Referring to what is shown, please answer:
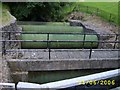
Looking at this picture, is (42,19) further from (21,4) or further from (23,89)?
(23,89)

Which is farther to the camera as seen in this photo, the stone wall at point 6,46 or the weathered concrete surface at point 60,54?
the weathered concrete surface at point 60,54

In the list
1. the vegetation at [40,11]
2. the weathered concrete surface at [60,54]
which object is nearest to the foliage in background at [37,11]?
the vegetation at [40,11]

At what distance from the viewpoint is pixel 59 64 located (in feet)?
24.2

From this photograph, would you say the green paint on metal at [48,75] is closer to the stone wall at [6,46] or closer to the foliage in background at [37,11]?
the stone wall at [6,46]

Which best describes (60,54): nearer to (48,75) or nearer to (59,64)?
(59,64)

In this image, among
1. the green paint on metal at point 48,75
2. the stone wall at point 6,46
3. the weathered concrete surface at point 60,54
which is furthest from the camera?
the weathered concrete surface at point 60,54

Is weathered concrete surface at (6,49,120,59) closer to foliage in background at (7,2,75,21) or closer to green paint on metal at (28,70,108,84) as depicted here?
green paint on metal at (28,70,108,84)

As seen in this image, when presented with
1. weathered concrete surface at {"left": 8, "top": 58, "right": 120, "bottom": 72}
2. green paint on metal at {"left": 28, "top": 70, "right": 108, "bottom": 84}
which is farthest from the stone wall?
green paint on metal at {"left": 28, "top": 70, "right": 108, "bottom": 84}

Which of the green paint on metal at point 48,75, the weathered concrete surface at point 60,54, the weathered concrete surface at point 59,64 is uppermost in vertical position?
the weathered concrete surface at point 60,54

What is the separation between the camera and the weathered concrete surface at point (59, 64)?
23.3 feet

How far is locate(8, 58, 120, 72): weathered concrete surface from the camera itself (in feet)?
23.3

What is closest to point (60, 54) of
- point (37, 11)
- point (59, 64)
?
point (59, 64)

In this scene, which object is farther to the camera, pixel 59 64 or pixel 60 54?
pixel 60 54

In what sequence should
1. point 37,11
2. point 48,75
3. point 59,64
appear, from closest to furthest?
point 59,64
point 48,75
point 37,11
